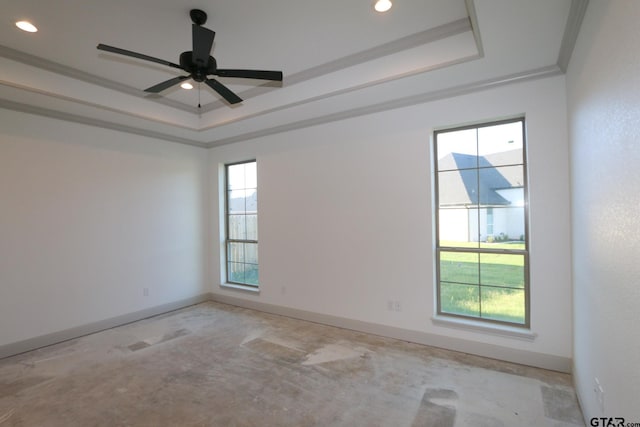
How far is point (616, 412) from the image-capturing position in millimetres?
1489

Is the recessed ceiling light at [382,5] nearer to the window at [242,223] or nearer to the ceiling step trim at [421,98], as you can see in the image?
the ceiling step trim at [421,98]

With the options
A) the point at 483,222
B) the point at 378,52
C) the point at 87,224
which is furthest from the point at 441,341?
the point at 87,224

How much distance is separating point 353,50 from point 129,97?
116 inches

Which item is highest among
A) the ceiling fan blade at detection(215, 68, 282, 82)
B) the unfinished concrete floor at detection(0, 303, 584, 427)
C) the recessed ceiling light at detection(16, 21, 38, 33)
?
the recessed ceiling light at detection(16, 21, 38, 33)

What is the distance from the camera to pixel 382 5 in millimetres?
2357

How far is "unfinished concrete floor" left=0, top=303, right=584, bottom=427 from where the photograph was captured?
2.30 metres

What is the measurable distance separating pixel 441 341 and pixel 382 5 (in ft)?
11.0

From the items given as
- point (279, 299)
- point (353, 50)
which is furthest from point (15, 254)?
point (353, 50)

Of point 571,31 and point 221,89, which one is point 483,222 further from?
point 221,89

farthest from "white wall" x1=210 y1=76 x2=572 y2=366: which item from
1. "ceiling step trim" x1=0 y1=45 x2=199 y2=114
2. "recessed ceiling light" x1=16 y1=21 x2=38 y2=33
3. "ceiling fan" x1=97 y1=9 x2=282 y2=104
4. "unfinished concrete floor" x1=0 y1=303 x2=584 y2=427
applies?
"recessed ceiling light" x1=16 y1=21 x2=38 y2=33

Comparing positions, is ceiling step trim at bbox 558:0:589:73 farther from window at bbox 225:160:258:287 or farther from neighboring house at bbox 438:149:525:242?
window at bbox 225:160:258:287

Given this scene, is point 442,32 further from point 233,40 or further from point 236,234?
point 236,234

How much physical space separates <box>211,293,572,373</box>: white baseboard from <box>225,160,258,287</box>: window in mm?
778

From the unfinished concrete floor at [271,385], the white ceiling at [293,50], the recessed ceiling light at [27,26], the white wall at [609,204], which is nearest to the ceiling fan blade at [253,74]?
the white ceiling at [293,50]
